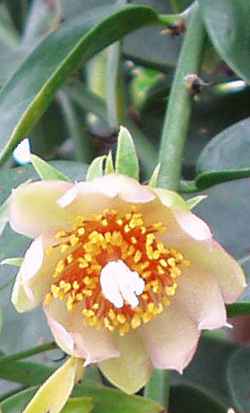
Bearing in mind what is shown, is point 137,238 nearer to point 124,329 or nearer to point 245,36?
point 124,329

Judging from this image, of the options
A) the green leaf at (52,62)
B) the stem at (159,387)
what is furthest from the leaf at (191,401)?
the green leaf at (52,62)

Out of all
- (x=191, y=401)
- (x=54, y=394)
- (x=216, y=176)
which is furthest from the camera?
(x=191, y=401)

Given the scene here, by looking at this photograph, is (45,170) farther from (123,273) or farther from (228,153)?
(228,153)

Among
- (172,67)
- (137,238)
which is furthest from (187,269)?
(172,67)

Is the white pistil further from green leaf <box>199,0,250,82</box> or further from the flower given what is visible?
green leaf <box>199,0,250,82</box>

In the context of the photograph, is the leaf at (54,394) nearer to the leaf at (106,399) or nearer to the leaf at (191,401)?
the leaf at (106,399)

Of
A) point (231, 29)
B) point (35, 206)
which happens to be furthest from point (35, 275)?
point (231, 29)

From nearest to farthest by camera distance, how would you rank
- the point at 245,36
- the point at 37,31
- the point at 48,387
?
the point at 48,387
the point at 245,36
the point at 37,31
